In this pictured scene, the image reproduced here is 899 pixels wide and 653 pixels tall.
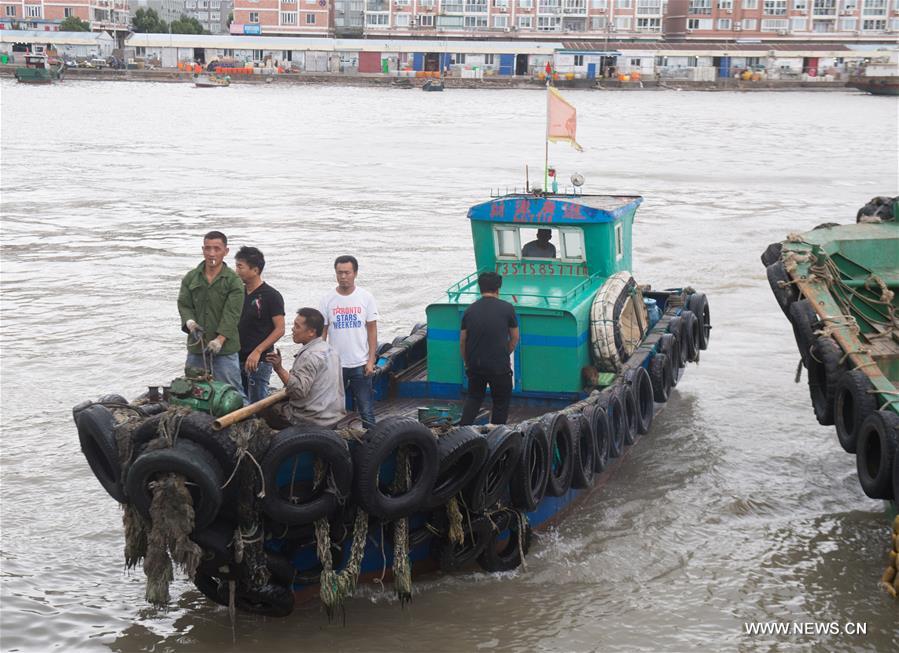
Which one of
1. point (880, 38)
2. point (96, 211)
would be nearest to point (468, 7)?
point (880, 38)

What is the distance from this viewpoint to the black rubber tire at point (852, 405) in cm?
905

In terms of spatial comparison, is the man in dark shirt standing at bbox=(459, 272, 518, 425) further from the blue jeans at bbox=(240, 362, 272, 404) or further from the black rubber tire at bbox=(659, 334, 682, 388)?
the black rubber tire at bbox=(659, 334, 682, 388)

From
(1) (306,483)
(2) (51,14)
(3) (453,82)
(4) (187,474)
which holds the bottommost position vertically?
(1) (306,483)

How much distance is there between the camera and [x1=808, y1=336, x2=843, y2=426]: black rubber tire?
9.89 meters

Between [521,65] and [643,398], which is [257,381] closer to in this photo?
[643,398]

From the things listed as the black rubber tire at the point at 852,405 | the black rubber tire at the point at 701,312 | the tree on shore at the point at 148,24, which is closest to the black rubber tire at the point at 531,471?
the black rubber tire at the point at 852,405

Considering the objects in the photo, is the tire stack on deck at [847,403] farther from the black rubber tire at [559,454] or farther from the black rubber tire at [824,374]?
the black rubber tire at [559,454]

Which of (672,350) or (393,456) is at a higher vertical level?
(393,456)

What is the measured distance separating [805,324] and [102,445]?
6.68 meters

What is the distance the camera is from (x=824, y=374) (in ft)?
34.6

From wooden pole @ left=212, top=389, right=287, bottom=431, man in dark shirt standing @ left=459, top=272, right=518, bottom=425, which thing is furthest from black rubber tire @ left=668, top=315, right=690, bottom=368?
wooden pole @ left=212, top=389, right=287, bottom=431

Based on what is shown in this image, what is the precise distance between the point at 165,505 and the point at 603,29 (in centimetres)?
12851

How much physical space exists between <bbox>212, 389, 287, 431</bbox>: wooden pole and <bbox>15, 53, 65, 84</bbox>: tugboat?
331 ft

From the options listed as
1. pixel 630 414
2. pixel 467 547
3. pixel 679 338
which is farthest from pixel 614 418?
pixel 679 338
